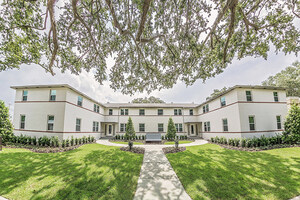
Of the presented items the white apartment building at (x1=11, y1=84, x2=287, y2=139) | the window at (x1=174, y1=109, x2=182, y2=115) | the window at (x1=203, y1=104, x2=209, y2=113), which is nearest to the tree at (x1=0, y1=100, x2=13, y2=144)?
the white apartment building at (x1=11, y1=84, x2=287, y2=139)

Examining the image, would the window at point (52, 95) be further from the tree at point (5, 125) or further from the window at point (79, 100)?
the tree at point (5, 125)

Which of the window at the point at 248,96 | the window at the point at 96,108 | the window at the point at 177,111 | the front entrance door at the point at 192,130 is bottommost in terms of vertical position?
the front entrance door at the point at 192,130

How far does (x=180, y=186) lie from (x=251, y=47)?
9.01 meters

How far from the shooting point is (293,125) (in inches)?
427

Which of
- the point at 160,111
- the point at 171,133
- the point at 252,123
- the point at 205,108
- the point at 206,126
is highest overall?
the point at 205,108

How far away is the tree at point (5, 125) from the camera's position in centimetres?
1026

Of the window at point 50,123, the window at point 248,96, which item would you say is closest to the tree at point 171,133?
the window at point 248,96

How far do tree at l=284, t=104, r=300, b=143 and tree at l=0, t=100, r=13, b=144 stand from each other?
2536 cm

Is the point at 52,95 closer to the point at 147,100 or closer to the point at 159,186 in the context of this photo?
the point at 159,186

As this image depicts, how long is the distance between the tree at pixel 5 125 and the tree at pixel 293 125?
25.4 metres

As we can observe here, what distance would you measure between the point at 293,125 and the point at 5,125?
1013 inches

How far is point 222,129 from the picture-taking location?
1428cm

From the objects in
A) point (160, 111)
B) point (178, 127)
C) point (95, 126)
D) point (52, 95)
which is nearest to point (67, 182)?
point (52, 95)

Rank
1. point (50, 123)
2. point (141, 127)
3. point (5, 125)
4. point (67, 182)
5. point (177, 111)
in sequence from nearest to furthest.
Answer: point (67, 182) → point (5, 125) → point (50, 123) → point (141, 127) → point (177, 111)
